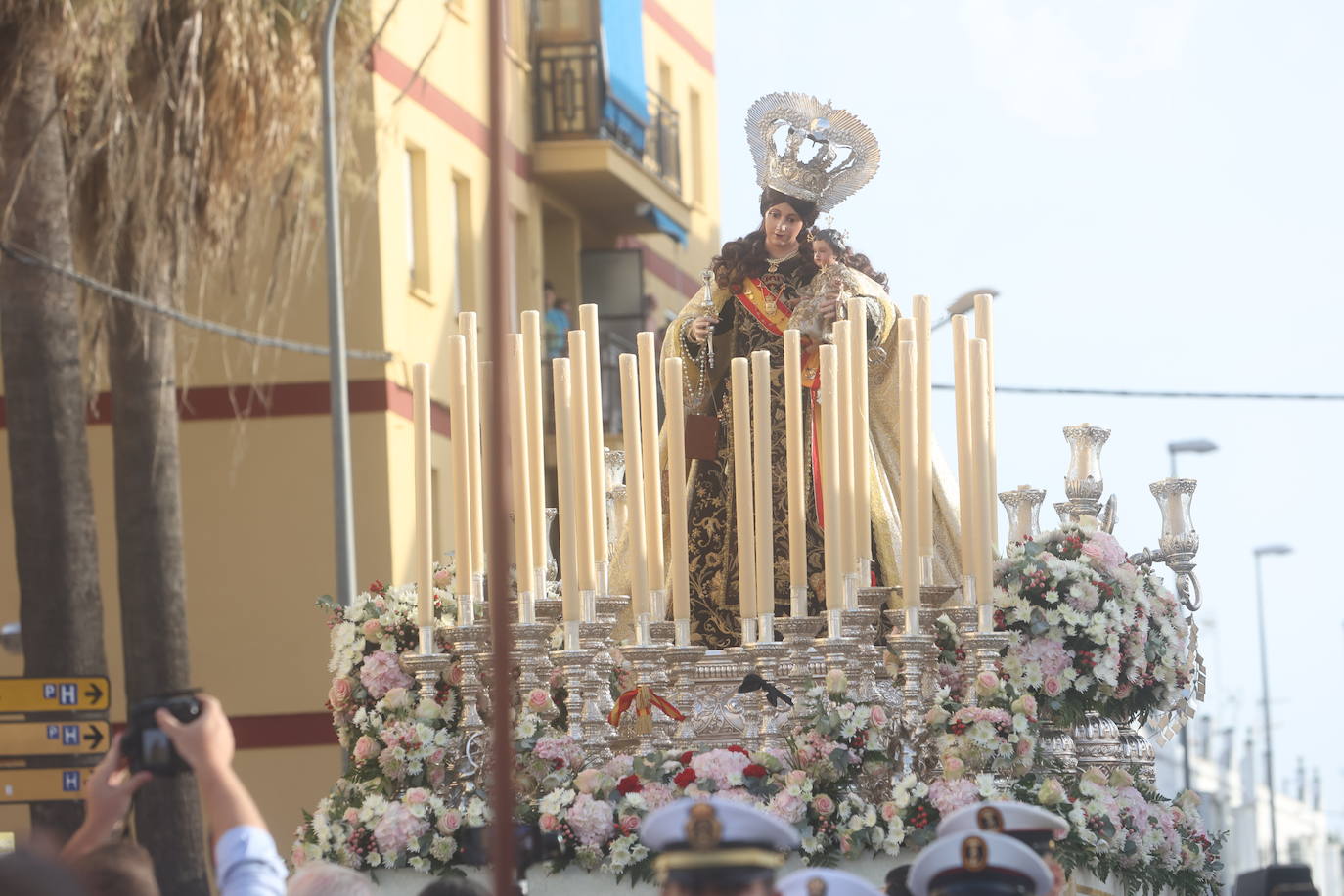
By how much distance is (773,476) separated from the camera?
9.03 metres

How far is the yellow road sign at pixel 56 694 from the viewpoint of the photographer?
10.5 meters

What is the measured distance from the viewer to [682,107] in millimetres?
27625

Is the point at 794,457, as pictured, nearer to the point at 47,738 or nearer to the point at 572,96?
the point at 47,738

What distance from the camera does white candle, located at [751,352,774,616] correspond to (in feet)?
25.6

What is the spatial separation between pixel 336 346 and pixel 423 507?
6016mm

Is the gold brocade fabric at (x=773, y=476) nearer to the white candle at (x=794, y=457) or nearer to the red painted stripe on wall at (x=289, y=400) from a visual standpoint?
the white candle at (x=794, y=457)

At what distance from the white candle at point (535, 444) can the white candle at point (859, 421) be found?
1.02 meters

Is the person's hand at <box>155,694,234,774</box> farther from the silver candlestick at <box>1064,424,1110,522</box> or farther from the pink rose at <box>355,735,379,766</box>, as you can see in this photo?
the silver candlestick at <box>1064,424,1110,522</box>

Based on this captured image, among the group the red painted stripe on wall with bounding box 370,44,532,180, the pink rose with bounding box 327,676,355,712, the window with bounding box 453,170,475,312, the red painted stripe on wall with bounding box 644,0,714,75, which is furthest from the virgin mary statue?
the red painted stripe on wall with bounding box 644,0,714,75

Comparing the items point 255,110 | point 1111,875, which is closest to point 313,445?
point 255,110

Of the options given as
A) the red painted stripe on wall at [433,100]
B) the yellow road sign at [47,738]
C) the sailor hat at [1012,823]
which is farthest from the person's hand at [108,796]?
the red painted stripe on wall at [433,100]

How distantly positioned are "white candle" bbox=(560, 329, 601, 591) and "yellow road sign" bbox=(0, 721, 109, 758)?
308cm

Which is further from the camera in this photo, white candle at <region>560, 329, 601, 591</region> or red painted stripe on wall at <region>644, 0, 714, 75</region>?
red painted stripe on wall at <region>644, 0, 714, 75</region>

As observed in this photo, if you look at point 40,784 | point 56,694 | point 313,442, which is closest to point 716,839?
point 40,784
